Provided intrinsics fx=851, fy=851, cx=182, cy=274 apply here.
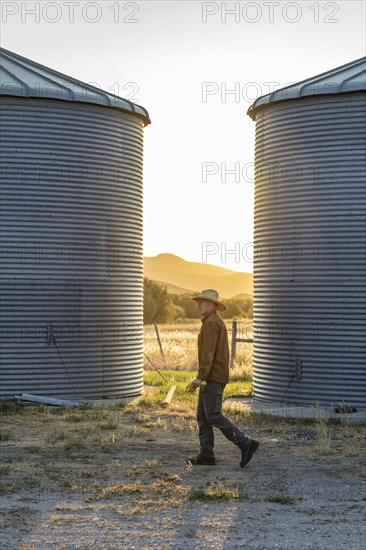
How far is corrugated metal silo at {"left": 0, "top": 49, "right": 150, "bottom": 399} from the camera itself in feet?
46.3

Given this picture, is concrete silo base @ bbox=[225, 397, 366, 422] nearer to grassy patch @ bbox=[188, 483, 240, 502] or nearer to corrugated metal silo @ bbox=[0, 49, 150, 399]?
corrugated metal silo @ bbox=[0, 49, 150, 399]

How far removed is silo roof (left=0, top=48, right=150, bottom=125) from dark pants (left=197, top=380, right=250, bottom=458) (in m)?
6.97

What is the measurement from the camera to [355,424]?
12148mm

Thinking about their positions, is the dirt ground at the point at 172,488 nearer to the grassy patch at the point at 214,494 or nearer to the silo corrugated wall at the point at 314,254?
the grassy patch at the point at 214,494

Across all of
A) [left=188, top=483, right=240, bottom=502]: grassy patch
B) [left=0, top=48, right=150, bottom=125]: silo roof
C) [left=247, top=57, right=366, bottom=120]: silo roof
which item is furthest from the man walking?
[left=0, top=48, right=150, bottom=125]: silo roof

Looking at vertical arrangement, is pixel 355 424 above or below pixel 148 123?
below

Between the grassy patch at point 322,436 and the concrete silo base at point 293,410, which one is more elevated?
the grassy patch at point 322,436

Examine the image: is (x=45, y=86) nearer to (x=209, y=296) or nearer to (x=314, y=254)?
(x=314, y=254)

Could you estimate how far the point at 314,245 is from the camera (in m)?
14.1

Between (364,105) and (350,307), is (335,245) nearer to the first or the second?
(350,307)

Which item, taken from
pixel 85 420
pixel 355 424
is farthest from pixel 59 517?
pixel 355 424

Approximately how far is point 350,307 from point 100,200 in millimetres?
4698

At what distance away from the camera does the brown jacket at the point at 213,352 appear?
30.5 ft

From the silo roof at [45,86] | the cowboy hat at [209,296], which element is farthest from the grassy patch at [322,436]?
the silo roof at [45,86]
